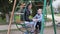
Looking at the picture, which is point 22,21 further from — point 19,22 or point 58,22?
point 58,22

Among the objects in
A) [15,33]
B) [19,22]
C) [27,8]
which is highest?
[27,8]

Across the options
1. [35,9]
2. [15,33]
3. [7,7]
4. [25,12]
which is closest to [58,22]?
[7,7]

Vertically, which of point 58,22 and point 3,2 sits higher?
point 3,2

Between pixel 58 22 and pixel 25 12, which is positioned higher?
pixel 25 12

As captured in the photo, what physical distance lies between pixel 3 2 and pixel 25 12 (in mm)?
7216

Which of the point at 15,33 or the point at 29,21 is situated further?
the point at 15,33

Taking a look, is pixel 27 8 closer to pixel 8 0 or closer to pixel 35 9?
pixel 35 9

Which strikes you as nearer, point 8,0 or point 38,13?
point 38,13

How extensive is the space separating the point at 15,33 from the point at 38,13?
2.99 metres

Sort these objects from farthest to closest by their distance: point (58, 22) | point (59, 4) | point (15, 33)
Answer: point (58, 22)
point (15, 33)
point (59, 4)

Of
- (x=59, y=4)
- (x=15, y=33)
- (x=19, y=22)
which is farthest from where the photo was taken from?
(x=15, y=33)

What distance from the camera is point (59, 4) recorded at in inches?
246

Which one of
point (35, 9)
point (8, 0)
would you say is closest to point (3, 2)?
point (8, 0)

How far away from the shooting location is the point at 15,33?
8984 millimetres
